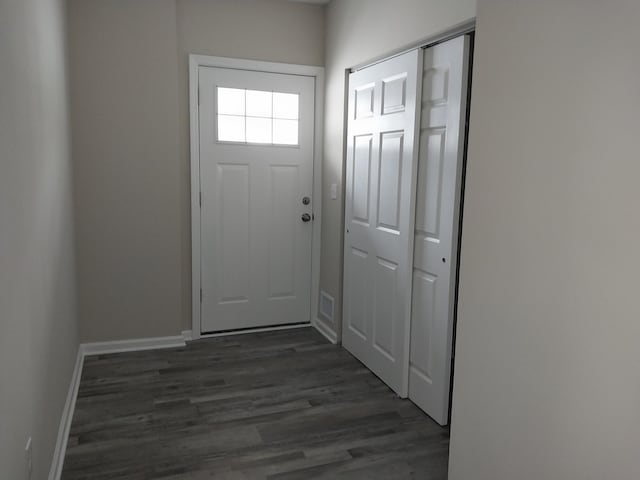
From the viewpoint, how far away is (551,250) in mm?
1519

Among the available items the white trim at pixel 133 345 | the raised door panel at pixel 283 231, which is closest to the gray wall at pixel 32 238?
the white trim at pixel 133 345


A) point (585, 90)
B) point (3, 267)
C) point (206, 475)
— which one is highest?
point (585, 90)

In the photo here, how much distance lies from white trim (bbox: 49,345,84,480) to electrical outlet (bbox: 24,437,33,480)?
465 mm

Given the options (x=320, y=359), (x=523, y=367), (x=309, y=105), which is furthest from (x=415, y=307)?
(x=309, y=105)

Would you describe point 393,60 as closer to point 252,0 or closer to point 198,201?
point 252,0

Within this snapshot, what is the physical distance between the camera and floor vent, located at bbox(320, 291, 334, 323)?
4.14 m

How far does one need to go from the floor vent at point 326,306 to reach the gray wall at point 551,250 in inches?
87.7

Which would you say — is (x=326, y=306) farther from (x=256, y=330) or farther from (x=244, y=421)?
(x=244, y=421)

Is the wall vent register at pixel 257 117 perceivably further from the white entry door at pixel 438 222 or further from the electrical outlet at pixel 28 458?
the electrical outlet at pixel 28 458

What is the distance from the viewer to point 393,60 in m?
3.12

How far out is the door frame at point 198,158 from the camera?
3.87m

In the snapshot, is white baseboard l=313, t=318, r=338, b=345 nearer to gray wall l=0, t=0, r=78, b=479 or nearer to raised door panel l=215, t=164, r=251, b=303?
raised door panel l=215, t=164, r=251, b=303

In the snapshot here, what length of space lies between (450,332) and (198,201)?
2221 mm

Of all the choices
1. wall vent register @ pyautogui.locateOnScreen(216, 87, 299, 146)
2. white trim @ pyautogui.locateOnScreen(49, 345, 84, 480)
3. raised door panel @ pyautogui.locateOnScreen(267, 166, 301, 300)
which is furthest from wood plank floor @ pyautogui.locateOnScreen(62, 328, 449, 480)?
wall vent register @ pyautogui.locateOnScreen(216, 87, 299, 146)
